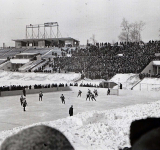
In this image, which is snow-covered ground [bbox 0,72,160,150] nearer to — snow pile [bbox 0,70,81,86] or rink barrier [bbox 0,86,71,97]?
rink barrier [bbox 0,86,71,97]

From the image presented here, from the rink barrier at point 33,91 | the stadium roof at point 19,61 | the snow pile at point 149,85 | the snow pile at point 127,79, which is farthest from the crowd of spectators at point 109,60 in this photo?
the stadium roof at point 19,61

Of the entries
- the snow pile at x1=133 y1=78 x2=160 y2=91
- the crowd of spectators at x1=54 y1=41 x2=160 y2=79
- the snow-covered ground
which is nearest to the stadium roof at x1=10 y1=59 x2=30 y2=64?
the crowd of spectators at x1=54 y1=41 x2=160 y2=79

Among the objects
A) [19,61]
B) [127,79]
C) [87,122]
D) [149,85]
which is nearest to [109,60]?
[127,79]

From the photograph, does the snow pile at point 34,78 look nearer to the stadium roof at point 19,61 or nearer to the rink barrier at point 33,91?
the rink barrier at point 33,91

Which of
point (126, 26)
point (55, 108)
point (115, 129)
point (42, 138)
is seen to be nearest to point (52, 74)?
point (55, 108)

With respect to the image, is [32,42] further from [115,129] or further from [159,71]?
[115,129]

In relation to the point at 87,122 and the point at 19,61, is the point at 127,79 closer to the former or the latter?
the point at 87,122
